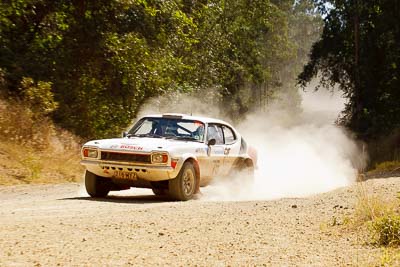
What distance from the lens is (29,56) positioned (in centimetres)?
2152

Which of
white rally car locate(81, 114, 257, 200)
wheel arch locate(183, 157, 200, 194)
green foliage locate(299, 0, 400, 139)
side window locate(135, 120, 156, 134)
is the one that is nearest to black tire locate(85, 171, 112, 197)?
white rally car locate(81, 114, 257, 200)

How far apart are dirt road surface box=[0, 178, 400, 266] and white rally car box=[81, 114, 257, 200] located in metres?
0.46

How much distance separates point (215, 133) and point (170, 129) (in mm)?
1074

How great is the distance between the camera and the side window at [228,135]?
44.8 ft

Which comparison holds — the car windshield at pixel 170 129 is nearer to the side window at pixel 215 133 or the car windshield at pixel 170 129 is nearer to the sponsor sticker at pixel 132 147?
the side window at pixel 215 133

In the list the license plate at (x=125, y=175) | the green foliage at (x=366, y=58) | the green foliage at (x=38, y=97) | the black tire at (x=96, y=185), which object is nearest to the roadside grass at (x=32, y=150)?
the green foliage at (x=38, y=97)

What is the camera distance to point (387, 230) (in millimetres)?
7742

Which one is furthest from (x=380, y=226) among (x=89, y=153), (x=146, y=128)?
(x=146, y=128)

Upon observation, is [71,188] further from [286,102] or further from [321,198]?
[286,102]

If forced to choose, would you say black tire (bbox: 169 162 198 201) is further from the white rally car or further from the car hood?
the car hood

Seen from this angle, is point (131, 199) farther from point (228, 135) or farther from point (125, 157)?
point (228, 135)

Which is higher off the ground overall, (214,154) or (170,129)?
(170,129)

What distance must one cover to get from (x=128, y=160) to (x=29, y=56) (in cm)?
1143

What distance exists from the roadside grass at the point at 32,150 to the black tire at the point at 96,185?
4105 millimetres
